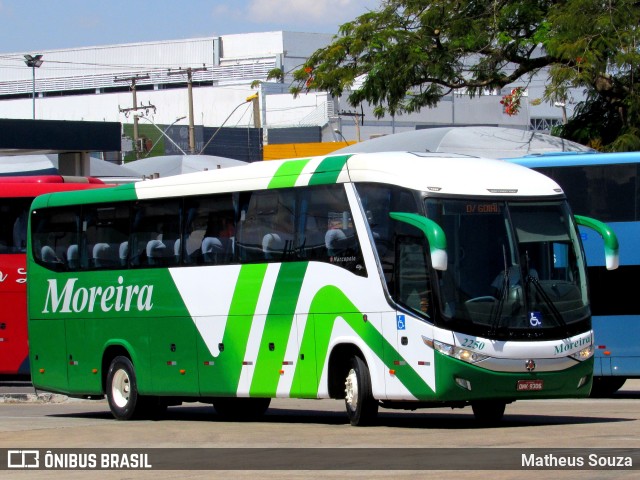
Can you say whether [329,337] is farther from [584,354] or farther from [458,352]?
[584,354]

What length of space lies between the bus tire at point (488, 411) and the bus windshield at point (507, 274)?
1524mm

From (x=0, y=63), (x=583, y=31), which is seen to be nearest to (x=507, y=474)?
(x=583, y=31)

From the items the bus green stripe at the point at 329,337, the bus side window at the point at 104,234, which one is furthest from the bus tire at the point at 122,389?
the bus green stripe at the point at 329,337

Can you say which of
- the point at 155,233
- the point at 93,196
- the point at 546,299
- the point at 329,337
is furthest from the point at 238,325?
the point at 546,299

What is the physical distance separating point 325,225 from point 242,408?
159 inches

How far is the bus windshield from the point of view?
14.2m

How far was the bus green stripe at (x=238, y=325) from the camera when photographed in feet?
54.3

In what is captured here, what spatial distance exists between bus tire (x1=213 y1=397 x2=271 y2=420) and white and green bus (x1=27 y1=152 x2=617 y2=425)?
0.03 meters

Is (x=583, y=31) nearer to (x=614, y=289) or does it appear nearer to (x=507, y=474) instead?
(x=614, y=289)

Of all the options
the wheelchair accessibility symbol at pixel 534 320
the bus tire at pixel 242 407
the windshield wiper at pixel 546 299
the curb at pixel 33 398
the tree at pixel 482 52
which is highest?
the tree at pixel 482 52

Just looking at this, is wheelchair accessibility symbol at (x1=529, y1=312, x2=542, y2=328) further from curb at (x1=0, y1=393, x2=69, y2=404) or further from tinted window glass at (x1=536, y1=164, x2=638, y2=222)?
curb at (x1=0, y1=393, x2=69, y2=404)

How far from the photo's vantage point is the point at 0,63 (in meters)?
106

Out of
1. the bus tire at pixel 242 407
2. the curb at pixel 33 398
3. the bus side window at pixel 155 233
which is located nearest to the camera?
the bus side window at pixel 155 233

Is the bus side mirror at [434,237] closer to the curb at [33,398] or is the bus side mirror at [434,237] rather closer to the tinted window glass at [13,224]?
the curb at [33,398]
